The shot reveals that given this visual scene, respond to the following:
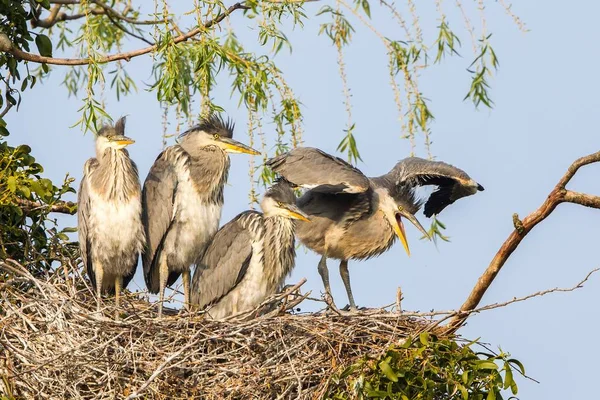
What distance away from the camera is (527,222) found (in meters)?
6.06

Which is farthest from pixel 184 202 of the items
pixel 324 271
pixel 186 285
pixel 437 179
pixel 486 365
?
pixel 486 365

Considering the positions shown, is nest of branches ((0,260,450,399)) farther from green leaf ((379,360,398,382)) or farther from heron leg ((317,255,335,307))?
heron leg ((317,255,335,307))

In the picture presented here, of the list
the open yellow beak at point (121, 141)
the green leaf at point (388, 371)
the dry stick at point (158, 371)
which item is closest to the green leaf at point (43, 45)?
the open yellow beak at point (121, 141)

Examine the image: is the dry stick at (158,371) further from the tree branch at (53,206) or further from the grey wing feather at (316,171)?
the grey wing feather at (316,171)

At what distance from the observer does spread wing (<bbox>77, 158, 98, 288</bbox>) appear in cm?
723

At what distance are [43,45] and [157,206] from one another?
107cm

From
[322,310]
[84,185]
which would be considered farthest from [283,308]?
[84,185]

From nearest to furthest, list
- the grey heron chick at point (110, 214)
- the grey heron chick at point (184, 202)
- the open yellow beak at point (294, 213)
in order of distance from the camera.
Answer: the grey heron chick at point (110, 214)
the grey heron chick at point (184, 202)
the open yellow beak at point (294, 213)

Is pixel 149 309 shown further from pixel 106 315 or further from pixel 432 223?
pixel 432 223

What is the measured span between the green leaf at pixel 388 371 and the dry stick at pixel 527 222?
477mm

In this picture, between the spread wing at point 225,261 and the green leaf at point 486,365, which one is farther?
the spread wing at point 225,261

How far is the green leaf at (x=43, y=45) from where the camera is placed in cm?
731

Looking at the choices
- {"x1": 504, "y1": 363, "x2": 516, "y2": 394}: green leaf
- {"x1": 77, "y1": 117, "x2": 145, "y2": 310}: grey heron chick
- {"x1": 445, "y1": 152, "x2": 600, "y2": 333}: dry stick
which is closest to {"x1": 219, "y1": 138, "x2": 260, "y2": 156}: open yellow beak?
{"x1": 77, "y1": 117, "x2": 145, "y2": 310}: grey heron chick

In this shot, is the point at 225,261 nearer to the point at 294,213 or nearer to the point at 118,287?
the point at 294,213
